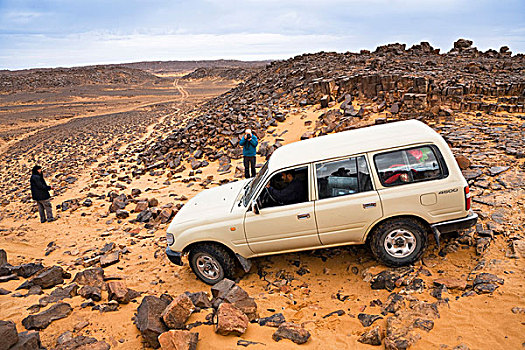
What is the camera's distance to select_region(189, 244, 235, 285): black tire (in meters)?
5.48

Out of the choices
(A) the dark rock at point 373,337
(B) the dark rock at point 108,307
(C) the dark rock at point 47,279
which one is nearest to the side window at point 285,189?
(A) the dark rock at point 373,337

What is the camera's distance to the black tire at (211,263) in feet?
18.0

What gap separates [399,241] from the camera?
5.10 m

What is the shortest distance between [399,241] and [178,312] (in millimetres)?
3300

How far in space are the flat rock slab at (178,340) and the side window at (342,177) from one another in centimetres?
257

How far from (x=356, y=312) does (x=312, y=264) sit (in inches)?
53.2

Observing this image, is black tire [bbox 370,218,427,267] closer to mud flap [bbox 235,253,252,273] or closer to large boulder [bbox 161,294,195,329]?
mud flap [bbox 235,253,252,273]

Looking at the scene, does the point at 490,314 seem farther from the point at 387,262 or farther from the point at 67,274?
the point at 67,274

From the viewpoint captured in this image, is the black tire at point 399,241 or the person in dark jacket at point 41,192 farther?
the person in dark jacket at point 41,192

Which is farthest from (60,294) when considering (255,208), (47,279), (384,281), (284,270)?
(384,281)

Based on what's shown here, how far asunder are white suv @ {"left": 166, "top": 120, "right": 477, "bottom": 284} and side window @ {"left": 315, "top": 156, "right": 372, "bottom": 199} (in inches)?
0.6

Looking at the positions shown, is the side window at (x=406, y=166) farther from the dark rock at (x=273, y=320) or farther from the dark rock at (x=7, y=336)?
the dark rock at (x=7, y=336)

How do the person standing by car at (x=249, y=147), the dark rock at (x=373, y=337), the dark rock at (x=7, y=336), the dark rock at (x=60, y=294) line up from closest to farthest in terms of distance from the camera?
1. the dark rock at (x=7, y=336)
2. the dark rock at (x=373, y=337)
3. the dark rock at (x=60, y=294)
4. the person standing by car at (x=249, y=147)

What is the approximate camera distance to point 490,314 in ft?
13.4
